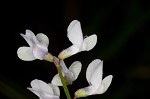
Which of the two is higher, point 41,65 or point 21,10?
point 21,10

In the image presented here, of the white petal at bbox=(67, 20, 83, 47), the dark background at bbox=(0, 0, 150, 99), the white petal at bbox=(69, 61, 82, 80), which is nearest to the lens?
the white petal at bbox=(67, 20, 83, 47)

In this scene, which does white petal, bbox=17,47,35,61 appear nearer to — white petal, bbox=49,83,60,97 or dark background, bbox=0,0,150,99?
white petal, bbox=49,83,60,97

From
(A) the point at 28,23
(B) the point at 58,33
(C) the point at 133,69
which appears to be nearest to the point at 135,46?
(C) the point at 133,69

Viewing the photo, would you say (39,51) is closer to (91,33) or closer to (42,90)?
(42,90)

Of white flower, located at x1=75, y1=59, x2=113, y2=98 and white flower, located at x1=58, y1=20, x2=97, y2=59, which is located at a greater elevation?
white flower, located at x1=58, y1=20, x2=97, y2=59

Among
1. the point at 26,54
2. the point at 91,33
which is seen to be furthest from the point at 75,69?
the point at 91,33

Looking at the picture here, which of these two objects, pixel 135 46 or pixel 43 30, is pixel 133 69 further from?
pixel 43 30

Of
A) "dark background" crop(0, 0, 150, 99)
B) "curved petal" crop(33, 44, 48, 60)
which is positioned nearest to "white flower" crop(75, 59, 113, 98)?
"curved petal" crop(33, 44, 48, 60)

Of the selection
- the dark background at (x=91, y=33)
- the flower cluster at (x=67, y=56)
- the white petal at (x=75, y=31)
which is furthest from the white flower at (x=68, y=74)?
the dark background at (x=91, y=33)
